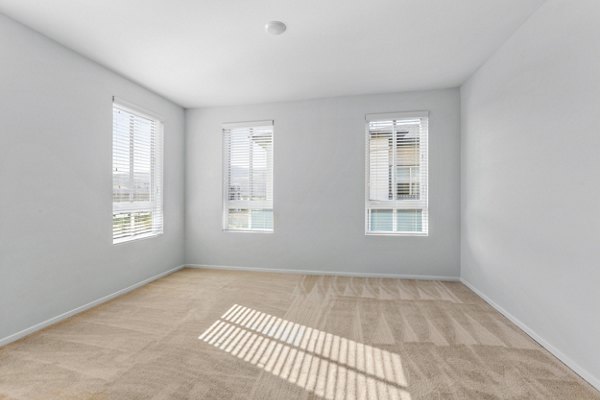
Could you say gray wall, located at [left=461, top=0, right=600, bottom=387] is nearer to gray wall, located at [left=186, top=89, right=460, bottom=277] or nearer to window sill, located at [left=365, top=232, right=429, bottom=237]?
gray wall, located at [left=186, top=89, right=460, bottom=277]

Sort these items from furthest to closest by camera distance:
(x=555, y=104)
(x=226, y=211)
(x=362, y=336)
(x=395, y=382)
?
(x=226, y=211)
(x=362, y=336)
(x=555, y=104)
(x=395, y=382)

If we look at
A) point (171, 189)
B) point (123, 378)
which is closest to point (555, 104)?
point (123, 378)

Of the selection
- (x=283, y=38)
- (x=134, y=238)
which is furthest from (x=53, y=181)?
(x=283, y=38)

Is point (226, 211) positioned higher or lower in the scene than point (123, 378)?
higher

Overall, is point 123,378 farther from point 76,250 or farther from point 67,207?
point 67,207

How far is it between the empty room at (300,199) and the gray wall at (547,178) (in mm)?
21

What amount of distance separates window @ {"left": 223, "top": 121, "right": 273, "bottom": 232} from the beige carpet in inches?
60.0

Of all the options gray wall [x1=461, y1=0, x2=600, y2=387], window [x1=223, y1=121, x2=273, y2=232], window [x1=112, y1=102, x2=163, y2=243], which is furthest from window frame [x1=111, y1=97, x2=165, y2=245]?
gray wall [x1=461, y1=0, x2=600, y2=387]

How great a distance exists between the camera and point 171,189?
4395mm

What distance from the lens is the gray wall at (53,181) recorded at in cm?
229

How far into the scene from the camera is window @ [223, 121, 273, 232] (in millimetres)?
4508

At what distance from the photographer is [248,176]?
459 centimetres

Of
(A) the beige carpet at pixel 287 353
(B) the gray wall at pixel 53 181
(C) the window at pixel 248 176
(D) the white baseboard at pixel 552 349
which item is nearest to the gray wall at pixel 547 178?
(D) the white baseboard at pixel 552 349

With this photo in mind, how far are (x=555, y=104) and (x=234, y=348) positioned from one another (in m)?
3.17
